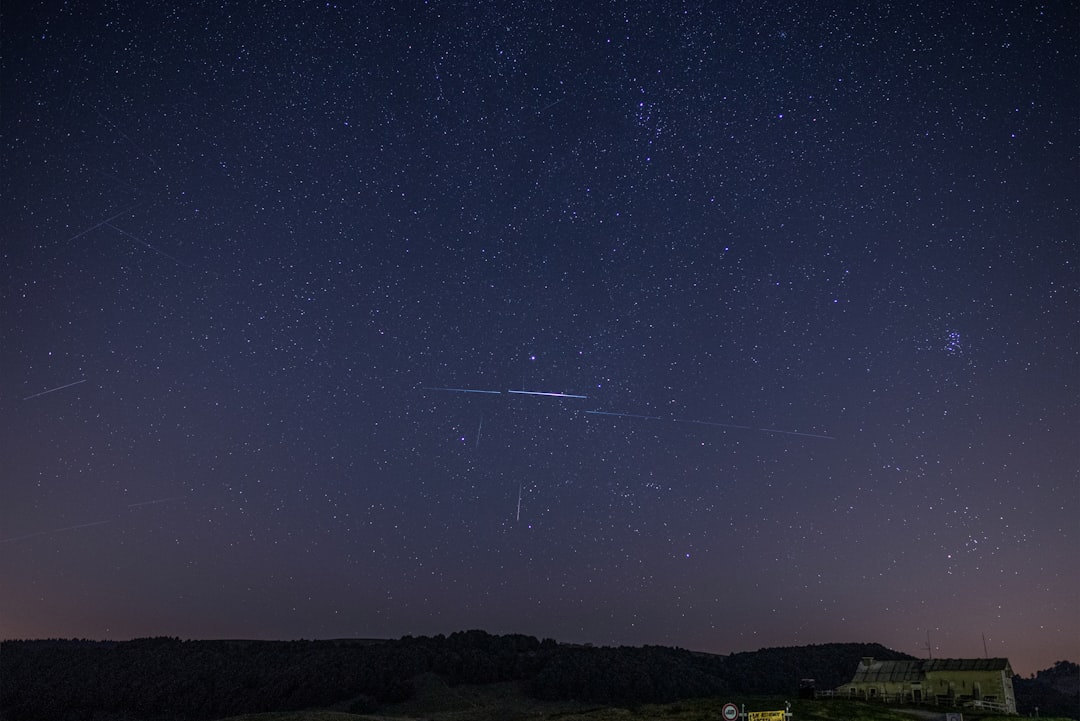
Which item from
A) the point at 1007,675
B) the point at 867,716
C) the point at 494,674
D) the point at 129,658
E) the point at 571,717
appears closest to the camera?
the point at 867,716

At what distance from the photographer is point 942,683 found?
67.8 m

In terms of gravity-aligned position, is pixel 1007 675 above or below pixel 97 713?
above

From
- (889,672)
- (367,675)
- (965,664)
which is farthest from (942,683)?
(367,675)

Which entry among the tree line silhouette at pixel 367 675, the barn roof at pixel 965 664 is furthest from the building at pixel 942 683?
the tree line silhouette at pixel 367 675

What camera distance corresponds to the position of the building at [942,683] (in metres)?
65.0

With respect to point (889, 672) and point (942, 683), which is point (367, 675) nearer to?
point (889, 672)

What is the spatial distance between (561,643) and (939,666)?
5066 inches

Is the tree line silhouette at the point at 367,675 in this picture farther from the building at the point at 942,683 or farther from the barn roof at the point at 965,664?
the barn roof at the point at 965,664

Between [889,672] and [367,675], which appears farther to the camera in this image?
[367,675]

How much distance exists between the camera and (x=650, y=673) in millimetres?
136375

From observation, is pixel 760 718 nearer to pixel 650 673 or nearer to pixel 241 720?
pixel 241 720

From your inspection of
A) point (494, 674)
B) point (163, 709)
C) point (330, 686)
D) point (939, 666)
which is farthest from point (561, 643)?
point (939, 666)

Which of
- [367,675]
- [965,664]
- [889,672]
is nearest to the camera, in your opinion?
[965,664]

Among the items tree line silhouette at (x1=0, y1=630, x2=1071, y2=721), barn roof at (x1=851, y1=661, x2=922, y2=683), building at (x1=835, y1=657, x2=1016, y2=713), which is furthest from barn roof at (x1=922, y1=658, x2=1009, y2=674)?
tree line silhouette at (x1=0, y1=630, x2=1071, y2=721)
